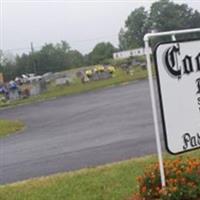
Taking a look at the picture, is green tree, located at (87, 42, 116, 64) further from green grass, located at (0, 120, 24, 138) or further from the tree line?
green grass, located at (0, 120, 24, 138)

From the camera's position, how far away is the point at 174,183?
5.59 meters

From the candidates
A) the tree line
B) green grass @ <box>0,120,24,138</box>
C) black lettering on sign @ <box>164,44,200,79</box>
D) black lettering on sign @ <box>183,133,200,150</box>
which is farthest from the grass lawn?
the tree line

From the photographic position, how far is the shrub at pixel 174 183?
5.49m

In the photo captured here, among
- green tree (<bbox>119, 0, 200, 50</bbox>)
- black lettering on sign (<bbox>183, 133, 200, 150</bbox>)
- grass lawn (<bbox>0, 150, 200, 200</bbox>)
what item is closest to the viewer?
black lettering on sign (<bbox>183, 133, 200, 150</bbox>)

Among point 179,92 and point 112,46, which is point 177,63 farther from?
point 112,46

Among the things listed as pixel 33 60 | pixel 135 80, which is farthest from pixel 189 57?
pixel 33 60

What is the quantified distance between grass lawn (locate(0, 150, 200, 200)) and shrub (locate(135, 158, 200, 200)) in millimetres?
1311

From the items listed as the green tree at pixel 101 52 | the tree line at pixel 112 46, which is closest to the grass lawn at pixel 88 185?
the tree line at pixel 112 46

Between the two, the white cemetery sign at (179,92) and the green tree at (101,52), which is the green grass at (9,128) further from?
the green tree at (101,52)

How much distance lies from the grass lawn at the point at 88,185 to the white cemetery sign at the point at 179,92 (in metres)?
1.65

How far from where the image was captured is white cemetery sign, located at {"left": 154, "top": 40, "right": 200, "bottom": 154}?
18.1 feet

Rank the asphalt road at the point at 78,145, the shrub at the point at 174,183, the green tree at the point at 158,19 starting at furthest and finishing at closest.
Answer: the green tree at the point at 158,19
the asphalt road at the point at 78,145
the shrub at the point at 174,183

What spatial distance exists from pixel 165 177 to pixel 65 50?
86728mm

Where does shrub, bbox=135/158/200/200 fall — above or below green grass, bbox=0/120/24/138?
above
